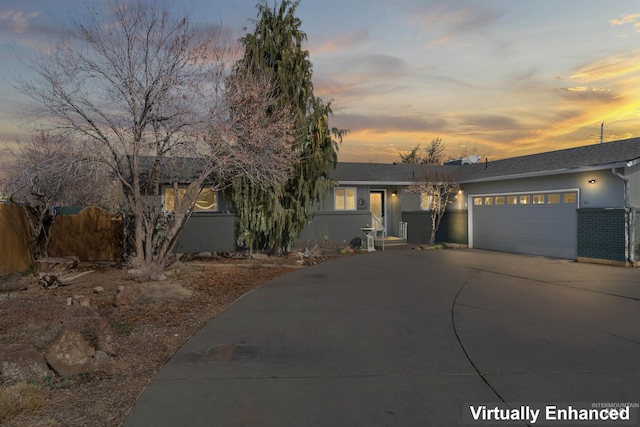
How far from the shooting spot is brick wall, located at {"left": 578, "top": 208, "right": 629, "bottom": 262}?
1310 centimetres

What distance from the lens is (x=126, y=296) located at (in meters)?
8.05

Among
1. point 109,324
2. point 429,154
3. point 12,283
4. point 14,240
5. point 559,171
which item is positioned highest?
point 429,154

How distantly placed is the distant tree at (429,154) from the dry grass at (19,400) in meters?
51.1

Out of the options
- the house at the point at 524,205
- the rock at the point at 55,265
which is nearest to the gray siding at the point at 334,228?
the house at the point at 524,205

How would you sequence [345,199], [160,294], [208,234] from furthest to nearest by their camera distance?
[345,199], [208,234], [160,294]

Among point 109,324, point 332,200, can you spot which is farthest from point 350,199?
point 109,324

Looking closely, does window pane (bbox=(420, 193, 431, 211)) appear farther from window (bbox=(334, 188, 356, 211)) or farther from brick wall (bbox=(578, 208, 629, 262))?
brick wall (bbox=(578, 208, 629, 262))

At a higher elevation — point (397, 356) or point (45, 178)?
point (45, 178)

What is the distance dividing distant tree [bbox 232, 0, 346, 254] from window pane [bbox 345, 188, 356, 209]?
515 centimetres

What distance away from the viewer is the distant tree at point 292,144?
14508 millimetres

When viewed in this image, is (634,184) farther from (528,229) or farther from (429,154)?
(429,154)

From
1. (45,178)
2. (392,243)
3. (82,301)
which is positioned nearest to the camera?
(82,301)

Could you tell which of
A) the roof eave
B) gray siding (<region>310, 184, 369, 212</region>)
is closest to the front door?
gray siding (<region>310, 184, 369, 212</region>)

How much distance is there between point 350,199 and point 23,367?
17202 mm
